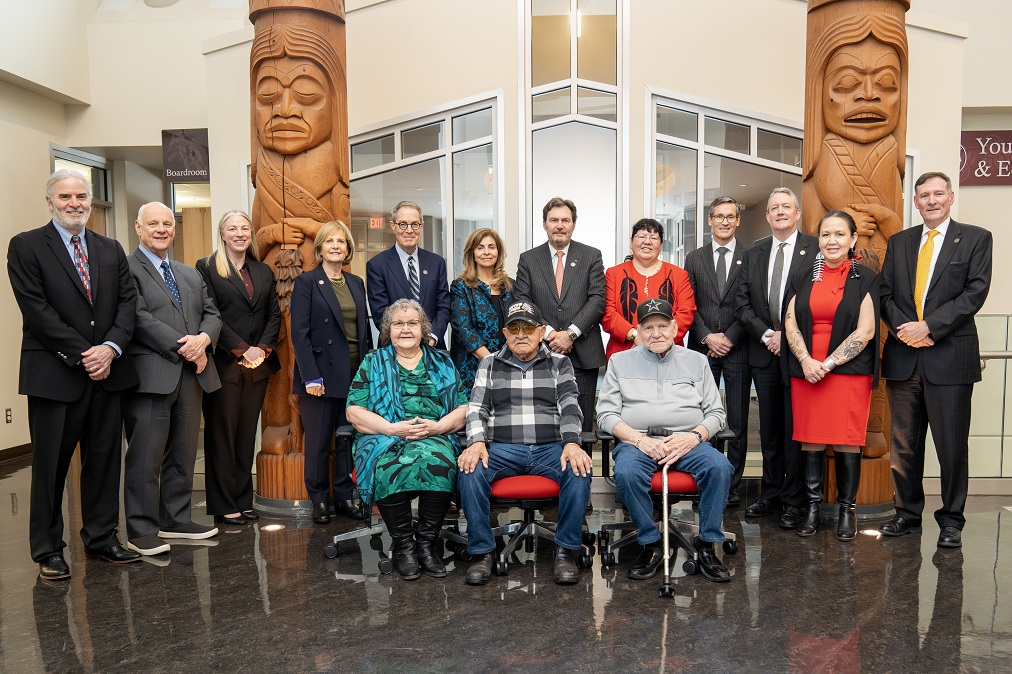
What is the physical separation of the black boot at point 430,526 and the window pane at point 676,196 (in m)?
4.01

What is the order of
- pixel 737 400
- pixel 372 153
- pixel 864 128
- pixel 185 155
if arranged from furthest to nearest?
pixel 185 155 < pixel 372 153 < pixel 737 400 < pixel 864 128

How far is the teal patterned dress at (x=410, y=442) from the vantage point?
3504mm

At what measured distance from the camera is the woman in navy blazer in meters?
4.31

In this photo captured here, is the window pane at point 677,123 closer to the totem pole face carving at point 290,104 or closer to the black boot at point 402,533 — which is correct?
the totem pole face carving at point 290,104

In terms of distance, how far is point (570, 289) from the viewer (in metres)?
4.41

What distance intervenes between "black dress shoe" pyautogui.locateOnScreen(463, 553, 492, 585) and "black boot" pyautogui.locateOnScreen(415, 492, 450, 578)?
17 cm

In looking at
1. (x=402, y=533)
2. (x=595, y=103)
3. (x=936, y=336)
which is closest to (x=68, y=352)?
(x=402, y=533)

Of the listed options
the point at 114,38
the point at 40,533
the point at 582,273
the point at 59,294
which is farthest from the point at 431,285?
the point at 114,38

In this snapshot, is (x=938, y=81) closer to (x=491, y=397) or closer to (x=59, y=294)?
(x=491, y=397)

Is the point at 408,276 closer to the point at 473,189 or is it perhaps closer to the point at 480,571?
the point at 480,571

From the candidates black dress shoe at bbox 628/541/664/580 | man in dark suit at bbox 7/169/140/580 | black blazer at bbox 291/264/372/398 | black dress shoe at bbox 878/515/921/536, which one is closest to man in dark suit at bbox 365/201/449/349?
black blazer at bbox 291/264/372/398

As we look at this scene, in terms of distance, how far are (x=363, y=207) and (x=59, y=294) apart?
3.80m

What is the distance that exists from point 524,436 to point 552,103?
156 inches

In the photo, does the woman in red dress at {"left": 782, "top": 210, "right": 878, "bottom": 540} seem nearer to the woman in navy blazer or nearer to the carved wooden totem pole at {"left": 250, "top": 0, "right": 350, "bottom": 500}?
the woman in navy blazer
